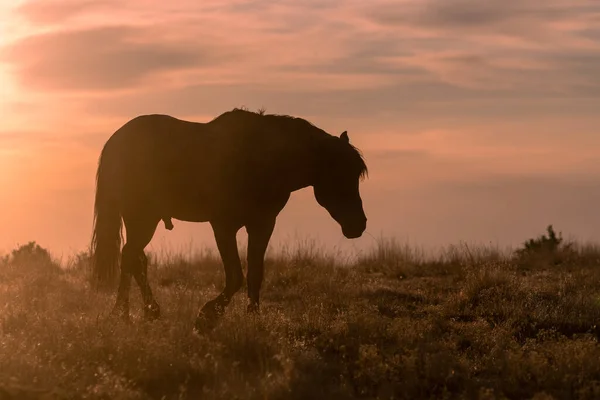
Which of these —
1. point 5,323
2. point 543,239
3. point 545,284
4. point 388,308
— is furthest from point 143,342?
point 543,239

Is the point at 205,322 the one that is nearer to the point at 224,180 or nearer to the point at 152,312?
the point at 152,312

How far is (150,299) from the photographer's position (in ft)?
35.1

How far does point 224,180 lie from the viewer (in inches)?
398

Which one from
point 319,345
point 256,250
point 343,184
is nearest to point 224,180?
point 256,250

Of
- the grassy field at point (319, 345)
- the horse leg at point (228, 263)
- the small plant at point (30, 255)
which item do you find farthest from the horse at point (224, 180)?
the small plant at point (30, 255)

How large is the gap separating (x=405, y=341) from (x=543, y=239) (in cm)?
1260

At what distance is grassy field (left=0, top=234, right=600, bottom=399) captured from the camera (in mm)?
7531

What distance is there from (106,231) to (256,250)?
2.08m

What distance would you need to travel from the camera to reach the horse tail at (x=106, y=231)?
10.9m

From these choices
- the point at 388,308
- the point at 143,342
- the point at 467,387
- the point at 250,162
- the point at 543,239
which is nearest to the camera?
the point at 467,387

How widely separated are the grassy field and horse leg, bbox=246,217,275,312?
0.35 meters

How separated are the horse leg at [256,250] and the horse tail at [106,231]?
184cm

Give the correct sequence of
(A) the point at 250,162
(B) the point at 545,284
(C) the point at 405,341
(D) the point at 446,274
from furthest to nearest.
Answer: (D) the point at 446,274
(B) the point at 545,284
(A) the point at 250,162
(C) the point at 405,341

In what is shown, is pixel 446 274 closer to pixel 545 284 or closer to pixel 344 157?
pixel 545 284
